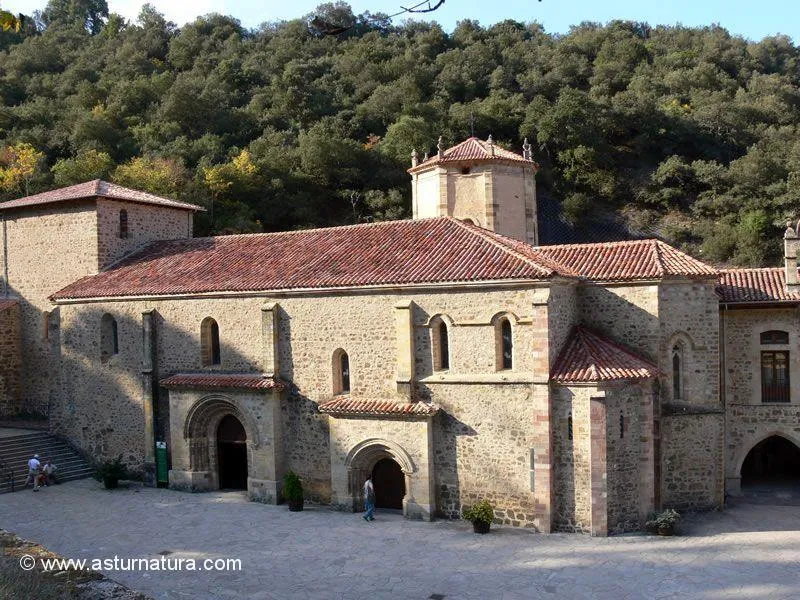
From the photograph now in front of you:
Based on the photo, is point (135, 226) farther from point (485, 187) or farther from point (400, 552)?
point (400, 552)

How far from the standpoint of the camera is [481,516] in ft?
53.1

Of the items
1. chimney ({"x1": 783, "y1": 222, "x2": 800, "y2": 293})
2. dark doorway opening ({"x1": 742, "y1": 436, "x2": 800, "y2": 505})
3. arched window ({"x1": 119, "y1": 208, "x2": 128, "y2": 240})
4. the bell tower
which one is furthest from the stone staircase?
chimney ({"x1": 783, "y1": 222, "x2": 800, "y2": 293})

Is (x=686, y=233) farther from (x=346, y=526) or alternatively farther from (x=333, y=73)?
(x=346, y=526)

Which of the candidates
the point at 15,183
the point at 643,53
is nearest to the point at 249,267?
the point at 15,183

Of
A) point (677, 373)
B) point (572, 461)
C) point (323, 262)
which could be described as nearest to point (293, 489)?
point (323, 262)

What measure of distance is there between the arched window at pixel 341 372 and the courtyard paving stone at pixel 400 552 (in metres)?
3.26

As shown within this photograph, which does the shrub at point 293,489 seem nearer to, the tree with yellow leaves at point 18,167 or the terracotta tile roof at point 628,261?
the terracotta tile roof at point 628,261

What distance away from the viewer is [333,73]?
66062 mm

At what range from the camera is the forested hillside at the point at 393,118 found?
156 ft

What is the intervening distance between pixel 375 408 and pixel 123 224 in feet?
41.4

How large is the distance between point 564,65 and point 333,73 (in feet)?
73.1

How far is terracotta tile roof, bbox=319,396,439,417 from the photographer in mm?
17250

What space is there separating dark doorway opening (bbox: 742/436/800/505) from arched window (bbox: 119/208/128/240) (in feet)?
72.0

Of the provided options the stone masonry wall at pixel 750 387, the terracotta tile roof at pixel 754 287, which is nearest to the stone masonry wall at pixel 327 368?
the terracotta tile roof at pixel 754 287
